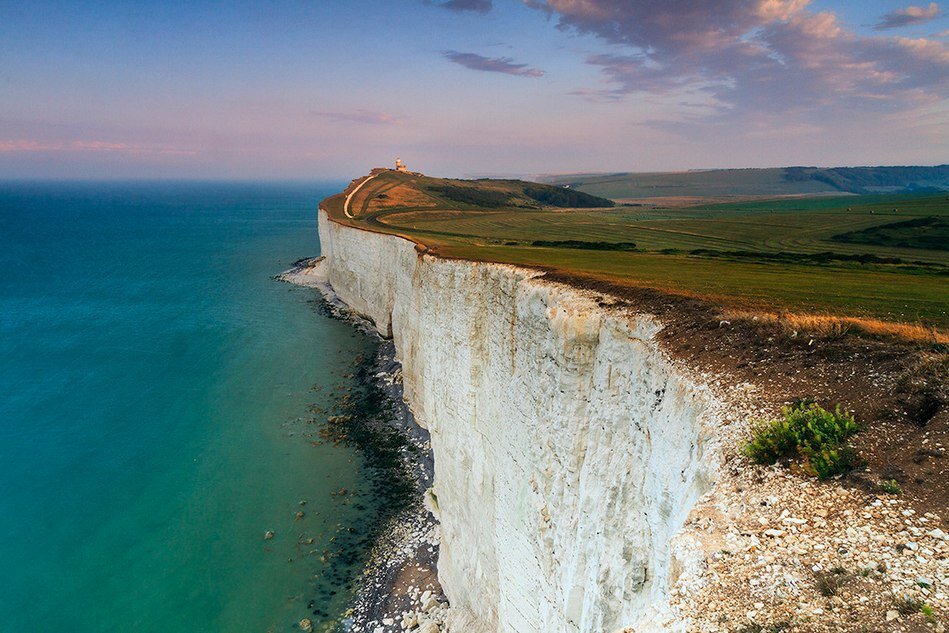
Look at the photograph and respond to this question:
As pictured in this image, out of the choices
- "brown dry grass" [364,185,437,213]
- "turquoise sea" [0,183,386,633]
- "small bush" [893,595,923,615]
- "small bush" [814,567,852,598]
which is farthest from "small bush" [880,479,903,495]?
"brown dry grass" [364,185,437,213]

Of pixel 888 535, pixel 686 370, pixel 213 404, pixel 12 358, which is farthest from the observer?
pixel 12 358

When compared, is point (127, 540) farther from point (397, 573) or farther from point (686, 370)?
point (686, 370)

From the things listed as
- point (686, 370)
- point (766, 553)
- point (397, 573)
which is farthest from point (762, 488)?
point (397, 573)

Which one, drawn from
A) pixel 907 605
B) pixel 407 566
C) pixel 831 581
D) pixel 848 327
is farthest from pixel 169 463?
pixel 907 605

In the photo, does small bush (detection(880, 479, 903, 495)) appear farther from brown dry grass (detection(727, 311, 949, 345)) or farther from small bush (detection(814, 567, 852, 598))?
brown dry grass (detection(727, 311, 949, 345))

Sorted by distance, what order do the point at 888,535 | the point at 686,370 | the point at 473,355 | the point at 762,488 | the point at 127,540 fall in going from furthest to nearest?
the point at 127,540, the point at 473,355, the point at 686,370, the point at 762,488, the point at 888,535

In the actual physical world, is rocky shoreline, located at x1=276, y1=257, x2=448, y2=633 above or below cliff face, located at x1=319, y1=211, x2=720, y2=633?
below

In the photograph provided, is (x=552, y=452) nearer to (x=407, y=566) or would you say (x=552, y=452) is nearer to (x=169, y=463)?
(x=407, y=566)
